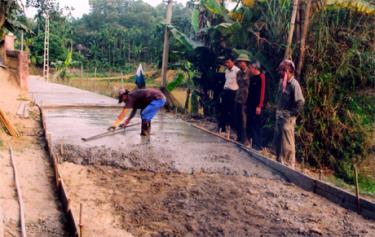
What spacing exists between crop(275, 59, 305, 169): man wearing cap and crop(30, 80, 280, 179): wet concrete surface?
1.86 ft

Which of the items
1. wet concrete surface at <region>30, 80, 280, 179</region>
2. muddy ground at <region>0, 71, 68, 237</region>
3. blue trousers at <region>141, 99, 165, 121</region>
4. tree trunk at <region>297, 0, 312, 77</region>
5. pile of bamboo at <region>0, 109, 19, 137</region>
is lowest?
muddy ground at <region>0, 71, 68, 237</region>

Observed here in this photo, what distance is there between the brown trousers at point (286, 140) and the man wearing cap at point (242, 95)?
1.34 m

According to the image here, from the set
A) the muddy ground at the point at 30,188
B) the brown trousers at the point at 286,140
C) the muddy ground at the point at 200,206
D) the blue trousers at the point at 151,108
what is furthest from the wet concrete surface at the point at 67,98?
the muddy ground at the point at 200,206

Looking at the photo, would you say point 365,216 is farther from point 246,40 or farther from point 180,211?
point 246,40

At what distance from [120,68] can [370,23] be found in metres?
34.0

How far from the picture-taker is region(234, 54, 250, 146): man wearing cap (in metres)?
8.22

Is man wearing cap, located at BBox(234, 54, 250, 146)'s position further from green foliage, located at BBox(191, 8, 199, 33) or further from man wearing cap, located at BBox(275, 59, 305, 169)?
green foliage, located at BBox(191, 8, 199, 33)

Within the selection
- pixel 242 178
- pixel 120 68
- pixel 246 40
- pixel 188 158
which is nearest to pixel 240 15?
pixel 246 40

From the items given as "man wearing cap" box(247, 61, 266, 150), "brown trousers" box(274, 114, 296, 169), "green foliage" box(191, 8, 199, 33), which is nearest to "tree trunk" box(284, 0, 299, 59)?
"man wearing cap" box(247, 61, 266, 150)

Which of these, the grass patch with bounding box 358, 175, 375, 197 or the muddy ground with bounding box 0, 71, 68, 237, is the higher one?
the muddy ground with bounding box 0, 71, 68, 237

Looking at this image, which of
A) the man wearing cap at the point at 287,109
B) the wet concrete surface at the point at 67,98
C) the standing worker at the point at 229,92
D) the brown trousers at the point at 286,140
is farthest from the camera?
the wet concrete surface at the point at 67,98

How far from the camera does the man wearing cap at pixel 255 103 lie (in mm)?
8172

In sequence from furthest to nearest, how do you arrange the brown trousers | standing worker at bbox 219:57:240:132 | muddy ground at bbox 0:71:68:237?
standing worker at bbox 219:57:240:132 < the brown trousers < muddy ground at bbox 0:71:68:237

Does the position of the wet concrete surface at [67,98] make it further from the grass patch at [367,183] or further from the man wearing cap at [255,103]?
the grass patch at [367,183]
